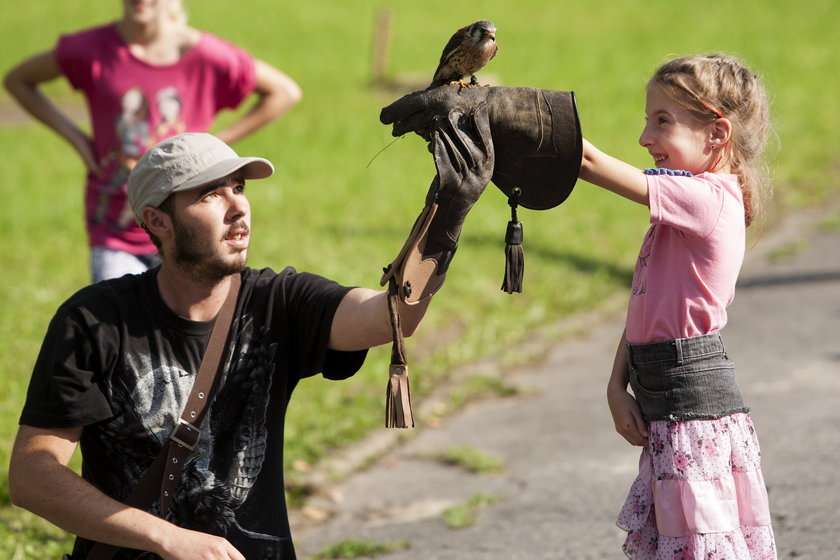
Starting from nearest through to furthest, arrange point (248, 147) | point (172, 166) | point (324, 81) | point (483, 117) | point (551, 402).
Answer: point (483, 117) → point (172, 166) → point (551, 402) → point (248, 147) → point (324, 81)

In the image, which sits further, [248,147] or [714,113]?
[248,147]

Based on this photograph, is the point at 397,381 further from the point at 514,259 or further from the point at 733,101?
the point at 733,101

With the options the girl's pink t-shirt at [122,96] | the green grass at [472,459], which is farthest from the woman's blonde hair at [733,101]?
the green grass at [472,459]

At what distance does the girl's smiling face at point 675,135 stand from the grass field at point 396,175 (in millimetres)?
370

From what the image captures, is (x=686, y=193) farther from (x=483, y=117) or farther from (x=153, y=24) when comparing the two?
(x=153, y=24)

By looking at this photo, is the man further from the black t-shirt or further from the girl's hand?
the girl's hand

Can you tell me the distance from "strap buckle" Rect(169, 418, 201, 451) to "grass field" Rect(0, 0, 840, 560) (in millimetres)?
1664

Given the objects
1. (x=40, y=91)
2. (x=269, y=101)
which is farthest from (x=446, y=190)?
(x=40, y=91)

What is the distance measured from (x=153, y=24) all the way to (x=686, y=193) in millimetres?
2970

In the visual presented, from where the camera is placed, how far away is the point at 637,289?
291 centimetres

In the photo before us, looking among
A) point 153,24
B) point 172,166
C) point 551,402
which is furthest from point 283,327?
point 551,402

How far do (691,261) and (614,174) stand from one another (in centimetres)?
34

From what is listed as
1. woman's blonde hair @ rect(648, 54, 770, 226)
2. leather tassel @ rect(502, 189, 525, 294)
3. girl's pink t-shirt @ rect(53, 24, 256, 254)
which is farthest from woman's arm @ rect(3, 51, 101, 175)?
woman's blonde hair @ rect(648, 54, 770, 226)

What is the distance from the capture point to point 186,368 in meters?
3.02
